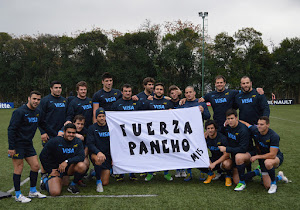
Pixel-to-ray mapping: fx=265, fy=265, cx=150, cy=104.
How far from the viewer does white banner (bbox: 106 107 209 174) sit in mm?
5340

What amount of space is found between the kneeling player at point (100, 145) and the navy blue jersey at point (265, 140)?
9.51ft

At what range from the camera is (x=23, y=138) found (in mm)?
4570

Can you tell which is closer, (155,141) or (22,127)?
(22,127)

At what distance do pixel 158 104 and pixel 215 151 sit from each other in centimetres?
158

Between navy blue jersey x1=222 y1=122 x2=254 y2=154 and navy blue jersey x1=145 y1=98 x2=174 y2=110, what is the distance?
1.40 m

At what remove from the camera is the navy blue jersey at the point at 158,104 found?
5.90 meters

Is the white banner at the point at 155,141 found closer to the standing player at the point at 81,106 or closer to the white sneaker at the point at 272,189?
the standing player at the point at 81,106

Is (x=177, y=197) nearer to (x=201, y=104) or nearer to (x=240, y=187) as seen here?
(x=240, y=187)

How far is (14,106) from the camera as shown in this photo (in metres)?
38.5

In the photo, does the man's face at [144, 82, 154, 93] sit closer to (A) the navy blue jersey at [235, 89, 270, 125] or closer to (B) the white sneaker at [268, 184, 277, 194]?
(A) the navy blue jersey at [235, 89, 270, 125]

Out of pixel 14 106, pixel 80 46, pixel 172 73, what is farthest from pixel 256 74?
pixel 14 106

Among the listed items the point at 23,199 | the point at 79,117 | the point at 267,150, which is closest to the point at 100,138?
the point at 79,117

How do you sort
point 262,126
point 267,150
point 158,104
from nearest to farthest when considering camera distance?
point 262,126 < point 267,150 < point 158,104

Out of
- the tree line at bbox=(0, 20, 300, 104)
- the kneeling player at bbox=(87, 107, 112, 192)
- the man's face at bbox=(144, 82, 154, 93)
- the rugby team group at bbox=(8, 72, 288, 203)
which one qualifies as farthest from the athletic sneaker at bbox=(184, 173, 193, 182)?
the tree line at bbox=(0, 20, 300, 104)
